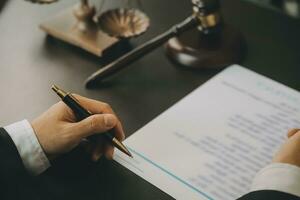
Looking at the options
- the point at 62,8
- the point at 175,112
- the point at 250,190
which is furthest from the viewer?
the point at 62,8

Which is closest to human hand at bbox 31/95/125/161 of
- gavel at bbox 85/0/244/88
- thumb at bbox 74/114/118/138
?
thumb at bbox 74/114/118/138

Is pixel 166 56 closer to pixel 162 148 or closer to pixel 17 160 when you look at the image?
pixel 162 148

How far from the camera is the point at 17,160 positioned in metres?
0.85

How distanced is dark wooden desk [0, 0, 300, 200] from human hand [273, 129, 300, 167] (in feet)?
0.58

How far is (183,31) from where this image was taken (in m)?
1.08

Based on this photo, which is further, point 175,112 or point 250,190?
point 175,112

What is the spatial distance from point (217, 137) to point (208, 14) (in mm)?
251

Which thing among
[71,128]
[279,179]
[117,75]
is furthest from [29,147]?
[279,179]

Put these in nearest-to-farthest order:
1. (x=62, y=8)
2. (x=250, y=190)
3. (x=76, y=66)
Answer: (x=250, y=190) < (x=76, y=66) < (x=62, y=8)

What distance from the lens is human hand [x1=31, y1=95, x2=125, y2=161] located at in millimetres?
852

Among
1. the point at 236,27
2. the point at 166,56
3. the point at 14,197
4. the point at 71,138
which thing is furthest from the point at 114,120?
the point at 236,27

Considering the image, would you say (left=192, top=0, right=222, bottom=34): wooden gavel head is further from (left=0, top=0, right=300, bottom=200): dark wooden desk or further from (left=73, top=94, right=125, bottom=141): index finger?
(left=73, top=94, right=125, bottom=141): index finger

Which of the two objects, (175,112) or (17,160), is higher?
(17,160)

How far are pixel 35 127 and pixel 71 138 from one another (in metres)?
0.07
